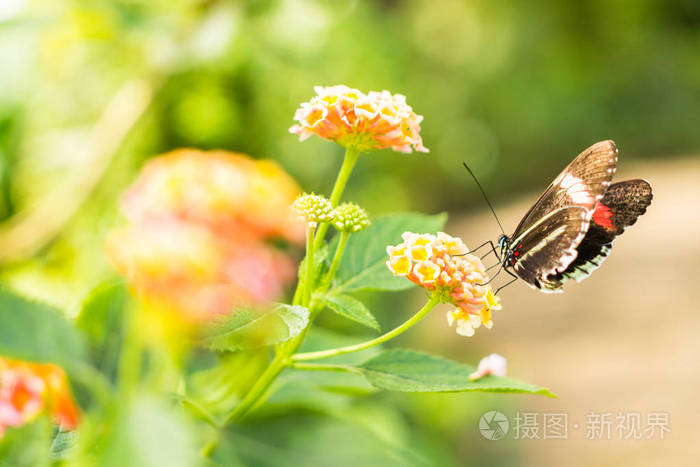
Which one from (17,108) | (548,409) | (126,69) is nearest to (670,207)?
(548,409)

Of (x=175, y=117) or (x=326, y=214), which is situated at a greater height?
(x=326, y=214)

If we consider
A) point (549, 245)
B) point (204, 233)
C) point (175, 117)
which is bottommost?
point (175, 117)

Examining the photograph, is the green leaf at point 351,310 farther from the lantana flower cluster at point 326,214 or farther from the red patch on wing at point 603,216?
the red patch on wing at point 603,216

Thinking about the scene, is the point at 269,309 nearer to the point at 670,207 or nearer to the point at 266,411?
the point at 266,411

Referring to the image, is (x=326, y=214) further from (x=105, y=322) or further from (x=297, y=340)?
(x=105, y=322)

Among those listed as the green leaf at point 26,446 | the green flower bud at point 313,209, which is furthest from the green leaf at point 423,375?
the green leaf at point 26,446

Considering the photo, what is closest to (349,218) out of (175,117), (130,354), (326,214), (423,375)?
(326,214)

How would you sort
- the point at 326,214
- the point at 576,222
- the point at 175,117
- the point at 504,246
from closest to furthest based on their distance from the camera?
the point at 326,214 → the point at 576,222 → the point at 504,246 → the point at 175,117

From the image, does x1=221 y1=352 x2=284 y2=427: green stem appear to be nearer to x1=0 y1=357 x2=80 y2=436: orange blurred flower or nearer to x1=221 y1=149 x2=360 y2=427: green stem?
x1=221 y1=149 x2=360 y2=427: green stem
